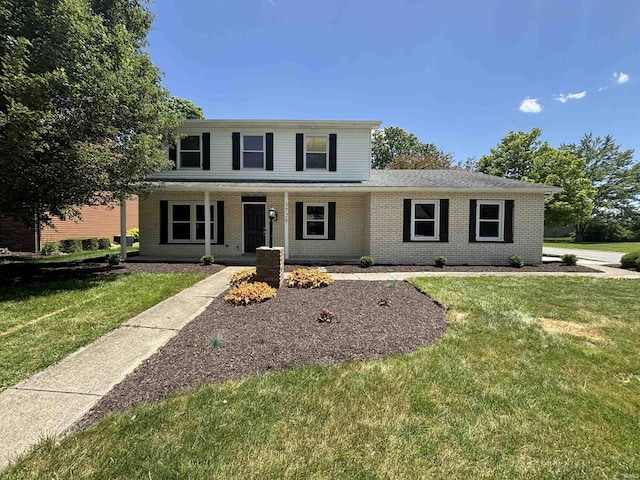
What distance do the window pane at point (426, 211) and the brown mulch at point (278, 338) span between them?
574 centimetres

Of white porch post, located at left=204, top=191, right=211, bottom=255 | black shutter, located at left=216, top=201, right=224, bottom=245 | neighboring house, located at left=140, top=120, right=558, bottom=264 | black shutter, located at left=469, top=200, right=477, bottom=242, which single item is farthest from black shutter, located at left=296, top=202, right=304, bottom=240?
black shutter, located at left=469, top=200, right=477, bottom=242

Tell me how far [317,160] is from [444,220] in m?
5.58

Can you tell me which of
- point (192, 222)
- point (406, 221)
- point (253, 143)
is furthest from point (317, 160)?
point (192, 222)

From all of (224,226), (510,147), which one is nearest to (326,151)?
(224,226)

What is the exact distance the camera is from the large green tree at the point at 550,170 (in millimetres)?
17047

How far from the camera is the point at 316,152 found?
1290 cm

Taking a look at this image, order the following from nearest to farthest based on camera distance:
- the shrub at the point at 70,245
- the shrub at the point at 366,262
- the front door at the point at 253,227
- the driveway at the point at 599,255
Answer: the shrub at the point at 366,262 < the front door at the point at 253,227 < the shrub at the point at 70,245 < the driveway at the point at 599,255

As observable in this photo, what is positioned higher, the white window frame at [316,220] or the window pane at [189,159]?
the window pane at [189,159]

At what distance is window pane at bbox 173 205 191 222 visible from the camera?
12773 millimetres

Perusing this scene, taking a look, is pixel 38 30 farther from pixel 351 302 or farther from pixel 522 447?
pixel 522 447

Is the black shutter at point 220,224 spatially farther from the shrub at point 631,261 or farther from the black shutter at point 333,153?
the shrub at point 631,261

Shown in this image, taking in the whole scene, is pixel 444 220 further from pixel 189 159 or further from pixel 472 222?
pixel 189 159

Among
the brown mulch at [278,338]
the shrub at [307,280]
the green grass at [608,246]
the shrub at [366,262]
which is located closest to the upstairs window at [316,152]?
the shrub at [366,262]

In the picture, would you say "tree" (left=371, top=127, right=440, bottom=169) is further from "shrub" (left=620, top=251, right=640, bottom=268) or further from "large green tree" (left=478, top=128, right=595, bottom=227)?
"shrub" (left=620, top=251, right=640, bottom=268)
